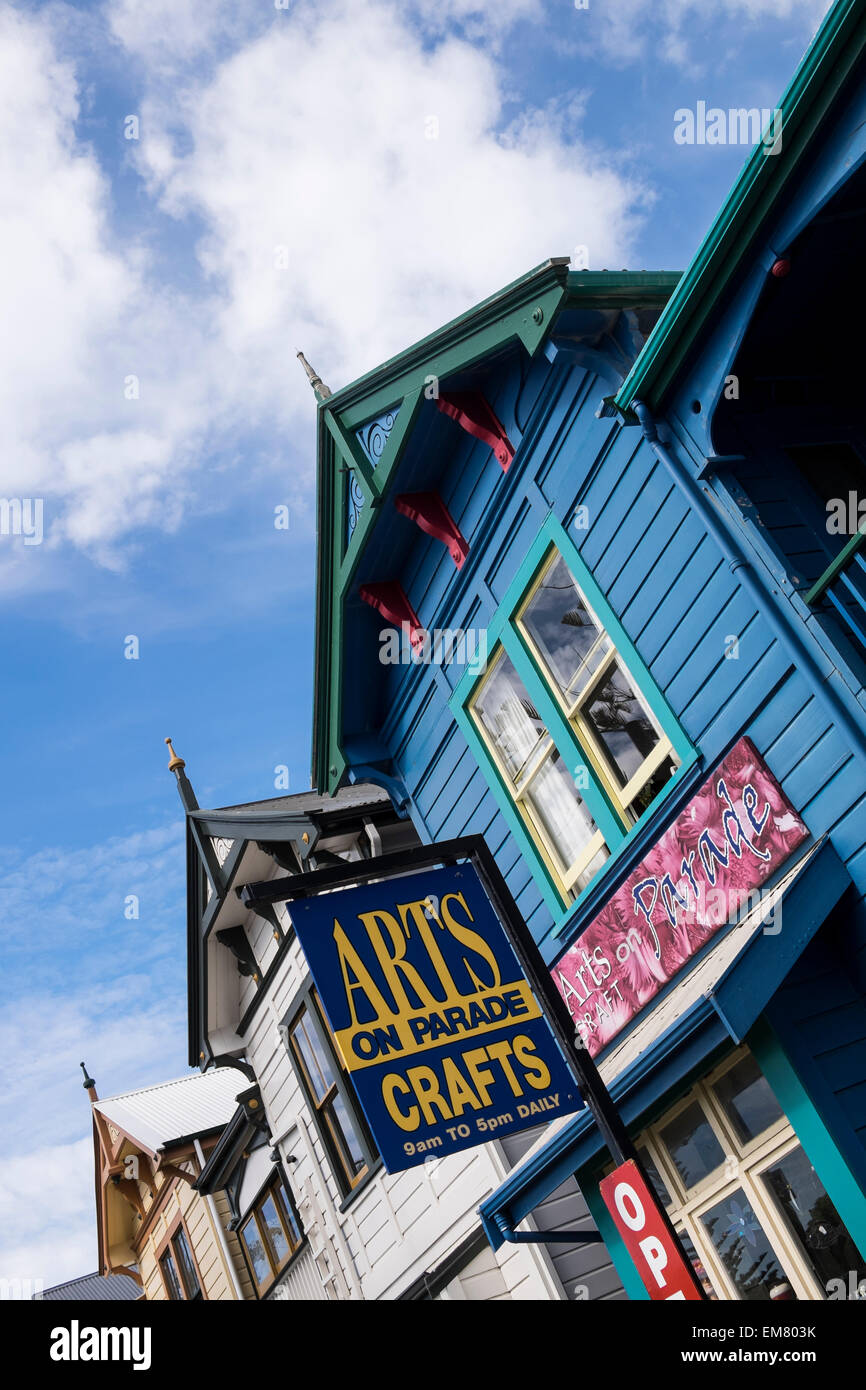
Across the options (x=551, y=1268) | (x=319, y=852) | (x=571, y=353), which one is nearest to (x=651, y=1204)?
(x=571, y=353)

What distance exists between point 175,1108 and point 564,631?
67.5ft

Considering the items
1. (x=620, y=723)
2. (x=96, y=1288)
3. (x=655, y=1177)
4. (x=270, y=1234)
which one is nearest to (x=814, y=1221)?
(x=655, y=1177)

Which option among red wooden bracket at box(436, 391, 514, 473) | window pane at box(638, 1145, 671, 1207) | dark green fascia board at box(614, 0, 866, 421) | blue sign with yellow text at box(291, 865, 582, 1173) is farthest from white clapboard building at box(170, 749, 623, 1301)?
dark green fascia board at box(614, 0, 866, 421)

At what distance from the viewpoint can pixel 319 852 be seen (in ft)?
46.1

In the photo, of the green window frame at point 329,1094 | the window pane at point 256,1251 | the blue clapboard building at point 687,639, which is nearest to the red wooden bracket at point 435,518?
the blue clapboard building at point 687,639

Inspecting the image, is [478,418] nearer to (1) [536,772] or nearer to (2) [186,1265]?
(1) [536,772]

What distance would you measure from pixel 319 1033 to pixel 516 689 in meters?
6.84

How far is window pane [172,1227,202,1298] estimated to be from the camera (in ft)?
72.9

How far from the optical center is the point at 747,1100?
6.65 m

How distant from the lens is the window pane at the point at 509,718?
8945 mm

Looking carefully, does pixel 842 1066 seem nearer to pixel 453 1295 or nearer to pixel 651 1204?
pixel 651 1204

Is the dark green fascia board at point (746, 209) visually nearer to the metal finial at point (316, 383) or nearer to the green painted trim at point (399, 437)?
the green painted trim at point (399, 437)

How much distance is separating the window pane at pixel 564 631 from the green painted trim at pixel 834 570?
1.94m

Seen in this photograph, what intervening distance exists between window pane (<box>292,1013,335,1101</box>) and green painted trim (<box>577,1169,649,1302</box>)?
660 centimetres
